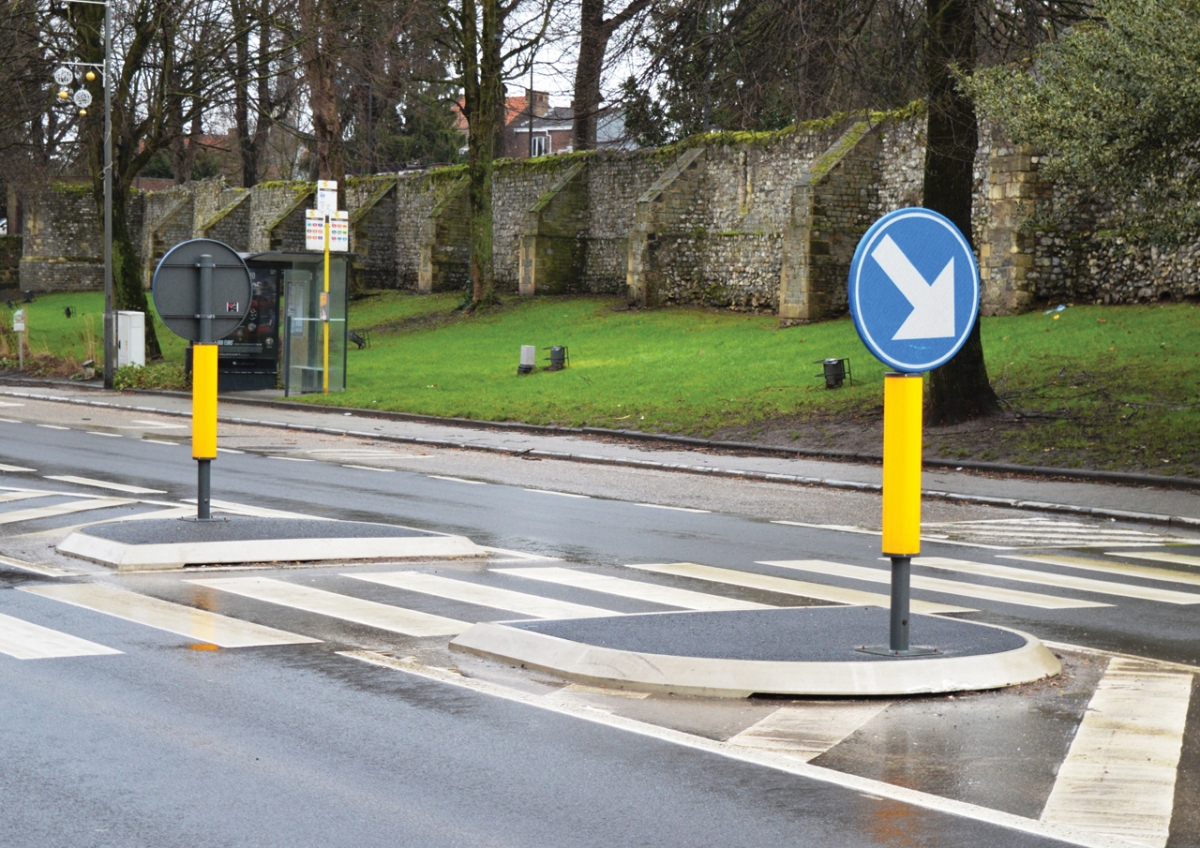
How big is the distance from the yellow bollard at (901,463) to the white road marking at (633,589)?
193 centimetres

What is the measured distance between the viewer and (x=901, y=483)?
7.27 metres

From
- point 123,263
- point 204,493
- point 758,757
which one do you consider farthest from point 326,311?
point 758,757

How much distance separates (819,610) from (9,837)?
4873mm

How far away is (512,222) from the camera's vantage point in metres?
52.8

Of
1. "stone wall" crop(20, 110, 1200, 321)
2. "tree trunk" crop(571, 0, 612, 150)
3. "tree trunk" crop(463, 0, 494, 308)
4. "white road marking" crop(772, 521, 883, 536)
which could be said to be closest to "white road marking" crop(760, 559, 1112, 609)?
"white road marking" crop(772, 521, 883, 536)

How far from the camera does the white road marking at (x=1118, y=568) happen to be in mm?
10945

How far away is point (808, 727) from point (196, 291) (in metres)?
6.95

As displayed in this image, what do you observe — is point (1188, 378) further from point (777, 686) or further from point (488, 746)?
point (488, 746)

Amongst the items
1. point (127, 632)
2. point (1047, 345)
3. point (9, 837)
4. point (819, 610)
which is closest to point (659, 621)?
point (819, 610)

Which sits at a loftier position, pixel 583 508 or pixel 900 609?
pixel 900 609

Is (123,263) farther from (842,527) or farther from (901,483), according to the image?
(901,483)

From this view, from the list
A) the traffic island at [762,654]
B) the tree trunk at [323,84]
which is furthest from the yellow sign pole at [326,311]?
the traffic island at [762,654]

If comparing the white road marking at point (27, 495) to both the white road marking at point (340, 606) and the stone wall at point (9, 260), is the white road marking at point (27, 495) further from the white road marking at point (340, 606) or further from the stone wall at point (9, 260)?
the stone wall at point (9, 260)

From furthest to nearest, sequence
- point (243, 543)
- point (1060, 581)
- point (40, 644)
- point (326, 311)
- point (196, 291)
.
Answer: point (326, 311), point (196, 291), point (243, 543), point (1060, 581), point (40, 644)
